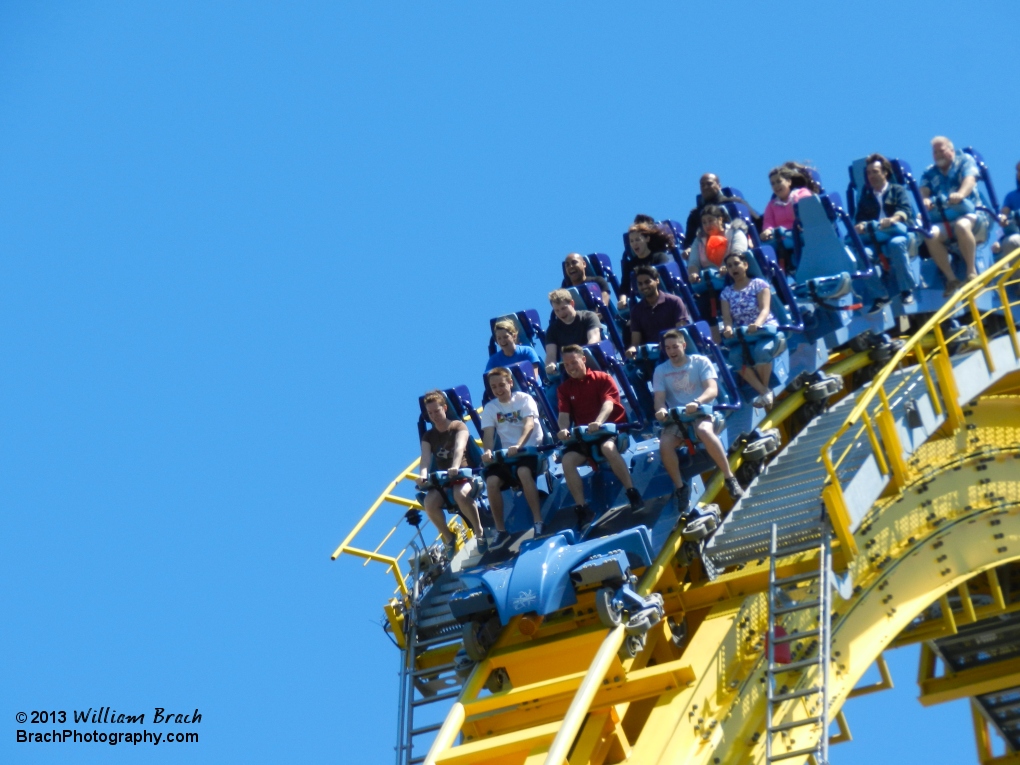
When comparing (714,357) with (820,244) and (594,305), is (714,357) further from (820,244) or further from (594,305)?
(820,244)

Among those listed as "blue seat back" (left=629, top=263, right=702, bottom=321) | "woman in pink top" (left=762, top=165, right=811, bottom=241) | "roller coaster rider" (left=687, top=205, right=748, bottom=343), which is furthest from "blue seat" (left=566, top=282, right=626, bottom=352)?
"woman in pink top" (left=762, top=165, right=811, bottom=241)

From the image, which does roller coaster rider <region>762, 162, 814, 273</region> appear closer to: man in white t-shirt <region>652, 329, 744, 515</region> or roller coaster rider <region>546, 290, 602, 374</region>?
roller coaster rider <region>546, 290, 602, 374</region>

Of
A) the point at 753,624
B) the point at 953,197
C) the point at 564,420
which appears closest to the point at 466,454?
the point at 564,420

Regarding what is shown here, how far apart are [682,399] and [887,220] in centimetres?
369

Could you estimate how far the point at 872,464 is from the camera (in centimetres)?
1327

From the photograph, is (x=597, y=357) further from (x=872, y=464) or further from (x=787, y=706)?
(x=787, y=706)

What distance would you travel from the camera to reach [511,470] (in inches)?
555

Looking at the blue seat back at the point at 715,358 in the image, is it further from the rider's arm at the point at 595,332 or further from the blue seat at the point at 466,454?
the blue seat at the point at 466,454

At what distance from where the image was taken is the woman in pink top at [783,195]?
17.1 metres

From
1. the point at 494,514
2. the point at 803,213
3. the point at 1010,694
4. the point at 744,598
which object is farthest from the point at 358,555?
the point at 1010,694

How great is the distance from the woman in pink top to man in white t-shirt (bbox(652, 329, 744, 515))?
12.4 ft

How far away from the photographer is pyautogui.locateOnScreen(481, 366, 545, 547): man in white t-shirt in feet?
45.6

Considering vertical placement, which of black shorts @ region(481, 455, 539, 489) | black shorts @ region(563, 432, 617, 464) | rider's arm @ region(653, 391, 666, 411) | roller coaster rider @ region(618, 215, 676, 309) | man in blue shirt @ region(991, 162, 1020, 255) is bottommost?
black shorts @ region(563, 432, 617, 464)

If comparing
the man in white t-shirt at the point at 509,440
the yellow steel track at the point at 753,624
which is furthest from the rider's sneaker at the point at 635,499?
the man in white t-shirt at the point at 509,440
